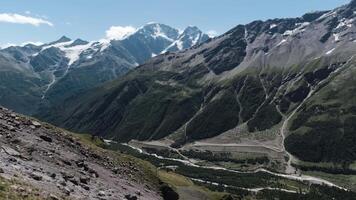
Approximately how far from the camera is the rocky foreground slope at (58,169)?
41.7 metres

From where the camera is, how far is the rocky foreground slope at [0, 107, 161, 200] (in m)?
41.7

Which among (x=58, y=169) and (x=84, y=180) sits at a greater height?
(x=58, y=169)

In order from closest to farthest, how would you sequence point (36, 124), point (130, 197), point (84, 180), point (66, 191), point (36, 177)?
point (36, 177) < point (66, 191) < point (84, 180) < point (130, 197) < point (36, 124)

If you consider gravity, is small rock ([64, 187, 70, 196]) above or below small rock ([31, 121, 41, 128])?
below

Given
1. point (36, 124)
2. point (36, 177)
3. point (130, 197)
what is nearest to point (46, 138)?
point (36, 124)

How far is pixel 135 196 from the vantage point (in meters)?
56.2

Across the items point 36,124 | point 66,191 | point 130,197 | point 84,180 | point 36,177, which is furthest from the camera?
point 36,124

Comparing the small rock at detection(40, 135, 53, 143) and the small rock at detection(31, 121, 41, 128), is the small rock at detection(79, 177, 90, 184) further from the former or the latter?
the small rock at detection(31, 121, 41, 128)

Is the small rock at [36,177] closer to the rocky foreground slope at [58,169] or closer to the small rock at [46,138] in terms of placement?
the rocky foreground slope at [58,169]

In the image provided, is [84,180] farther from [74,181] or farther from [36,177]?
[36,177]

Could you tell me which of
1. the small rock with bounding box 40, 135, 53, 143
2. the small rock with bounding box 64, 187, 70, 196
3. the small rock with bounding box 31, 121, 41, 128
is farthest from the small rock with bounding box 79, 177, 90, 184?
the small rock with bounding box 31, 121, 41, 128

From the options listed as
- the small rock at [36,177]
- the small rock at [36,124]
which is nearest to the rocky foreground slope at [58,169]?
the small rock at [36,177]

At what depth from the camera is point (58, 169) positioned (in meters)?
52.0

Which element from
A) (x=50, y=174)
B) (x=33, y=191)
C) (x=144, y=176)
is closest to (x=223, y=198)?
(x=144, y=176)
